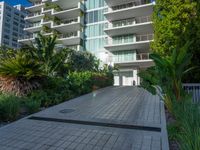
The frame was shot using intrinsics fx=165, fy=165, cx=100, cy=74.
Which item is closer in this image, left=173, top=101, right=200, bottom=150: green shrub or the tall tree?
left=173, top=101, right=200, bottom=150: green shrub

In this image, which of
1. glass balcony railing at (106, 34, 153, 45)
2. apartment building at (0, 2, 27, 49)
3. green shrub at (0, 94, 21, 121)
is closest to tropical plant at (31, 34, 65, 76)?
green shrub at (0, 94, 21, 121)

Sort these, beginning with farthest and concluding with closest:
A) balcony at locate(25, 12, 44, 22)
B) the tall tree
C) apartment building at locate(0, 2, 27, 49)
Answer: apartment building at locate(0, 2, 27, 49)
balcony at locate(25, 12, 44, 22)
the tall tree

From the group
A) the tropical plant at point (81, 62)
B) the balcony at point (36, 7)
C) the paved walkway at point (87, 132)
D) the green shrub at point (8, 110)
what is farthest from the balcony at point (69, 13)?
the paved walkway at point (87, 132)

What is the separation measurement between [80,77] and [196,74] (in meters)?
8.95

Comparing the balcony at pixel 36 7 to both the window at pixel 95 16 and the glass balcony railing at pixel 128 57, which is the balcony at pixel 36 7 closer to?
the window at pixel 95 16

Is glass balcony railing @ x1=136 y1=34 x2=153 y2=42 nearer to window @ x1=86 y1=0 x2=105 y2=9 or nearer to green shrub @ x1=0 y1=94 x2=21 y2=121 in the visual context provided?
window @ x1=86 y1=0 x2=105 y2=9

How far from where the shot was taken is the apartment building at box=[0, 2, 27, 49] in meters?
80.4

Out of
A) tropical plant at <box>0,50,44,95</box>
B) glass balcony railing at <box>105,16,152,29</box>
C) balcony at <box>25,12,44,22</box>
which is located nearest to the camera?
tropical plant at <box>0,50,44,95</box>

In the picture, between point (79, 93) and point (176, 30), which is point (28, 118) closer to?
point (79, 93)

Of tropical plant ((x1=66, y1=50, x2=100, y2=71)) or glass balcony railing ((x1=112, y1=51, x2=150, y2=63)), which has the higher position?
glass balcony railing ((x1=112, y1=51, x2=150, y2=63))

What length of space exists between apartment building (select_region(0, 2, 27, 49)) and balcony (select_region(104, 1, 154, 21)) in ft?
210

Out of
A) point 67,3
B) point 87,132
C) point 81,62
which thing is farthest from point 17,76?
point 67,3

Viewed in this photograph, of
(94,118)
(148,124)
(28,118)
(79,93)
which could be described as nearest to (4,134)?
(28,118)

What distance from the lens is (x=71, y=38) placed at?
3391cm
